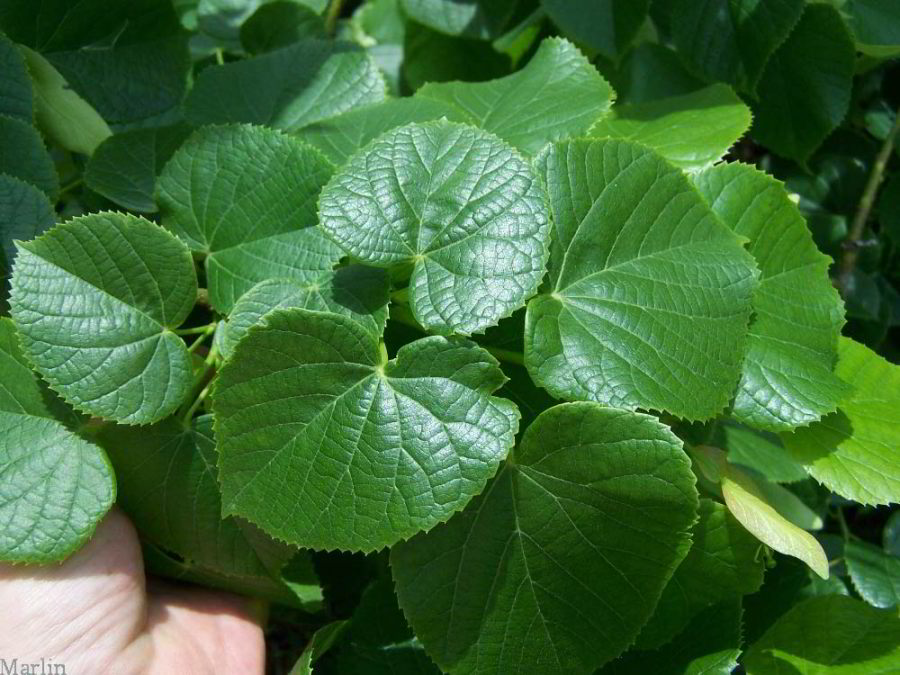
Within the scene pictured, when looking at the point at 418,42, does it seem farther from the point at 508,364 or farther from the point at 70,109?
the point at 508,364

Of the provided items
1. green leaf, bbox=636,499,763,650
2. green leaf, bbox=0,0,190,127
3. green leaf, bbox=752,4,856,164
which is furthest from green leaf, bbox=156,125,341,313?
green leaf, bbox=752,4,856,164

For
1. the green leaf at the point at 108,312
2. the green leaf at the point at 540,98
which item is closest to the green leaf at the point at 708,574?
the green leaf at the point at 540,98

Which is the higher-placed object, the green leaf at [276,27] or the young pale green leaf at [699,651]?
the green leaf at [276,27]

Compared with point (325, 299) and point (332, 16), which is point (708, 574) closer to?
point (325, 299)

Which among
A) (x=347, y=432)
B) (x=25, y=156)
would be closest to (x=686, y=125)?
(x=347, y=432)

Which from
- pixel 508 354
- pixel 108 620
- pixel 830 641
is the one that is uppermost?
pixel 508 354

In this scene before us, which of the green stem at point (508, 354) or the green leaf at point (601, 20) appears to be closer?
the green stem at point (508, 354)

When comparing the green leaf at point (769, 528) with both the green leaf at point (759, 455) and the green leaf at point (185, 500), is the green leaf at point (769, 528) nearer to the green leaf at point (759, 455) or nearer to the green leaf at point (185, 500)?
the green leaf at point (759, 455)
